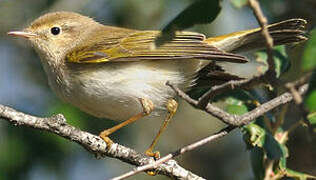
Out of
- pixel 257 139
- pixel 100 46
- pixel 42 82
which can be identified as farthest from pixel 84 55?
pixel 42 82

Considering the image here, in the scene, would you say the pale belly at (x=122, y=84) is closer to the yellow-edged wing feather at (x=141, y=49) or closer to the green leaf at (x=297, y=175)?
the yellow-edged wing feather at (x=141, y=49)

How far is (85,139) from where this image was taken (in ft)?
10.0

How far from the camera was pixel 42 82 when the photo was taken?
541 cm

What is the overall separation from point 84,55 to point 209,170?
8.77 ft

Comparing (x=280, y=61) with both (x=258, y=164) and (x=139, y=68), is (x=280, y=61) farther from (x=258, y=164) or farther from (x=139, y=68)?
(x=139, y=68)

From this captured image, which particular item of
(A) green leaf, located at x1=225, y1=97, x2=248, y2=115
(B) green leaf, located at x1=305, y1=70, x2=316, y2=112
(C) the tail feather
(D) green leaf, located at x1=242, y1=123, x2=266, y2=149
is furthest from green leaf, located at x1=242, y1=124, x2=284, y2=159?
(B) green leaf, located at x1=305, y1=70, x2=316, y2=112

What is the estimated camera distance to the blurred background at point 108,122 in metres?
4.39

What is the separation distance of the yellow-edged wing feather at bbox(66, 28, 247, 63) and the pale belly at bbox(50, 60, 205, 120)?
0.21 feet

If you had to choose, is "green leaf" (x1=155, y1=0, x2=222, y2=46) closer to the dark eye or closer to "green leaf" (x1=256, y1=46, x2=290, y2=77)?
"green leaf" (x1=256, y1=46, x2=290, y2=77)

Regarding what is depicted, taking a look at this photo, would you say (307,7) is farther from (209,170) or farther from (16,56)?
(16,56)

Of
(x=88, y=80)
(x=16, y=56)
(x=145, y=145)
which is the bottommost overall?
(x=88, y=80)

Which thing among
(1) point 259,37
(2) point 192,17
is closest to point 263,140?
(1) point 259,37

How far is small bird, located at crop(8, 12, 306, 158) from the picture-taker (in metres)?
3.53

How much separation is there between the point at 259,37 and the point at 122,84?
3.14ft
